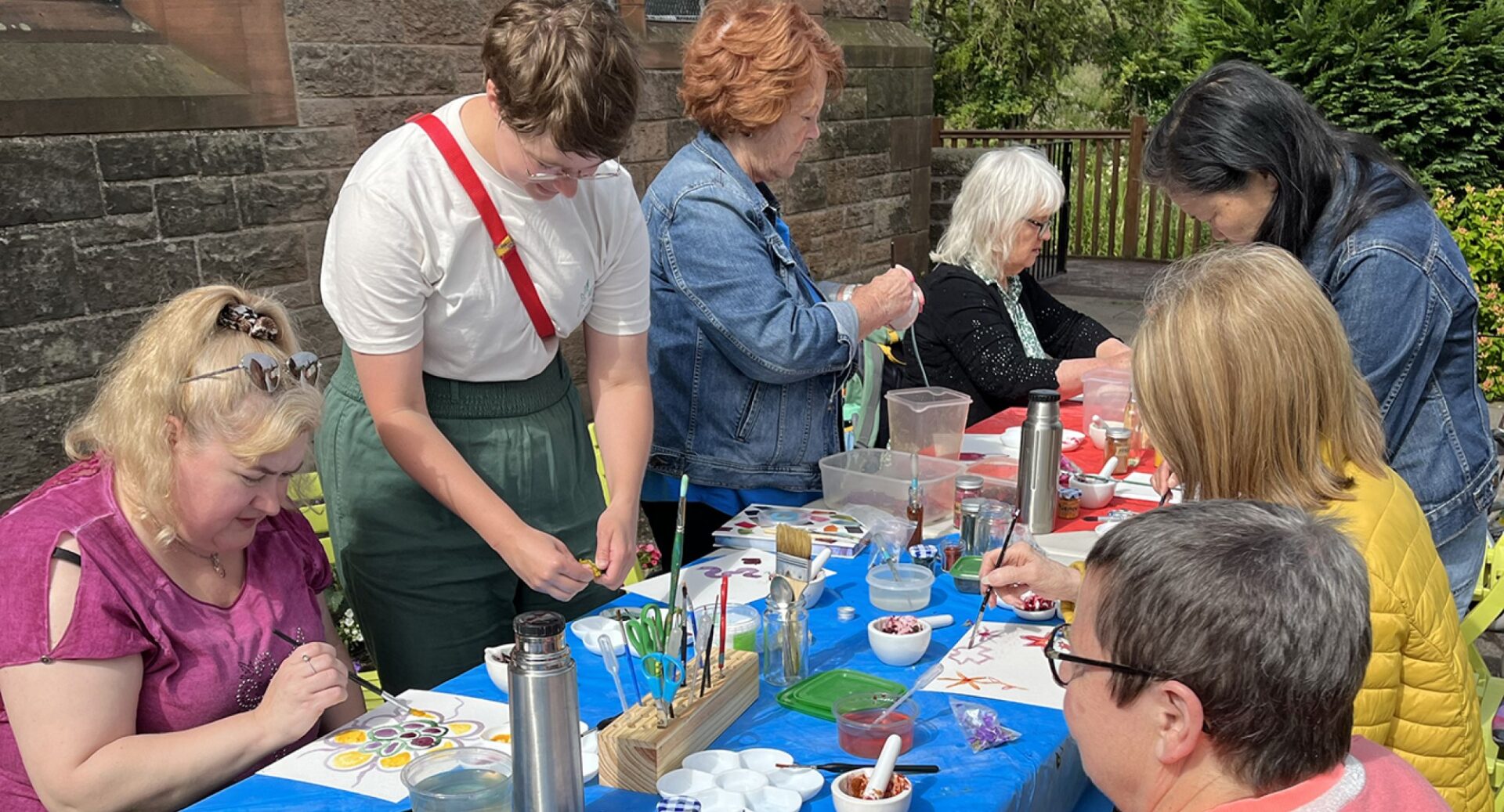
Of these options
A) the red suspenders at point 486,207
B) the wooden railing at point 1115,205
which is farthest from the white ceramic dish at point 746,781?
the wooden railing at point 1115,205

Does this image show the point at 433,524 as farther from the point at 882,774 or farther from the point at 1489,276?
the point at 1489,276

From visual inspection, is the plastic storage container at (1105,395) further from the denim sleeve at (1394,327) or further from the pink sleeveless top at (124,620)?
the pink sleeveless top at (124,620)

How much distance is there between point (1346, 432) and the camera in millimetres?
2027

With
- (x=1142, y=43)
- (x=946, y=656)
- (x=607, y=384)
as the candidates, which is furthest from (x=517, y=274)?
(x=1142, y=43)

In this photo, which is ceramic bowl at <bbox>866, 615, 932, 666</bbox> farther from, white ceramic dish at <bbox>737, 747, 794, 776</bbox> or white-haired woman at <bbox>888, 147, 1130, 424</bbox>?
white-haired woman at <bbox>888, 147, 1130, 424</bbox>

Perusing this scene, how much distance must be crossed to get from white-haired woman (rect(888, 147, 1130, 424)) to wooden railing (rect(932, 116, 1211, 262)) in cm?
906

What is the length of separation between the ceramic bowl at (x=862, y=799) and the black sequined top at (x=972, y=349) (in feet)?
7.92

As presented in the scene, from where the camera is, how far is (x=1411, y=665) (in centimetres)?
192

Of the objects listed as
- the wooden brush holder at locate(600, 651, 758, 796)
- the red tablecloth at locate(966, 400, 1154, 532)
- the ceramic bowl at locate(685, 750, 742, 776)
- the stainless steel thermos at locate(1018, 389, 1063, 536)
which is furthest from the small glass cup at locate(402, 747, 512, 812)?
the red tablecloth at locate(966, 400, 1154, 532)

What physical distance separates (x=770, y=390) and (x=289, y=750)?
1.34 meters

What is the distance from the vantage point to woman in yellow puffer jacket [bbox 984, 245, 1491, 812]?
192 centimetres

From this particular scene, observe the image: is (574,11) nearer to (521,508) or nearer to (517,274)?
(517,274)

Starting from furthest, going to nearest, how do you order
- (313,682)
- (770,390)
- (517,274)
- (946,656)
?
(770,390)
(517,274)
(946,656)
(313,682)

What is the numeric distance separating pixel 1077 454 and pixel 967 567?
1180 mm
